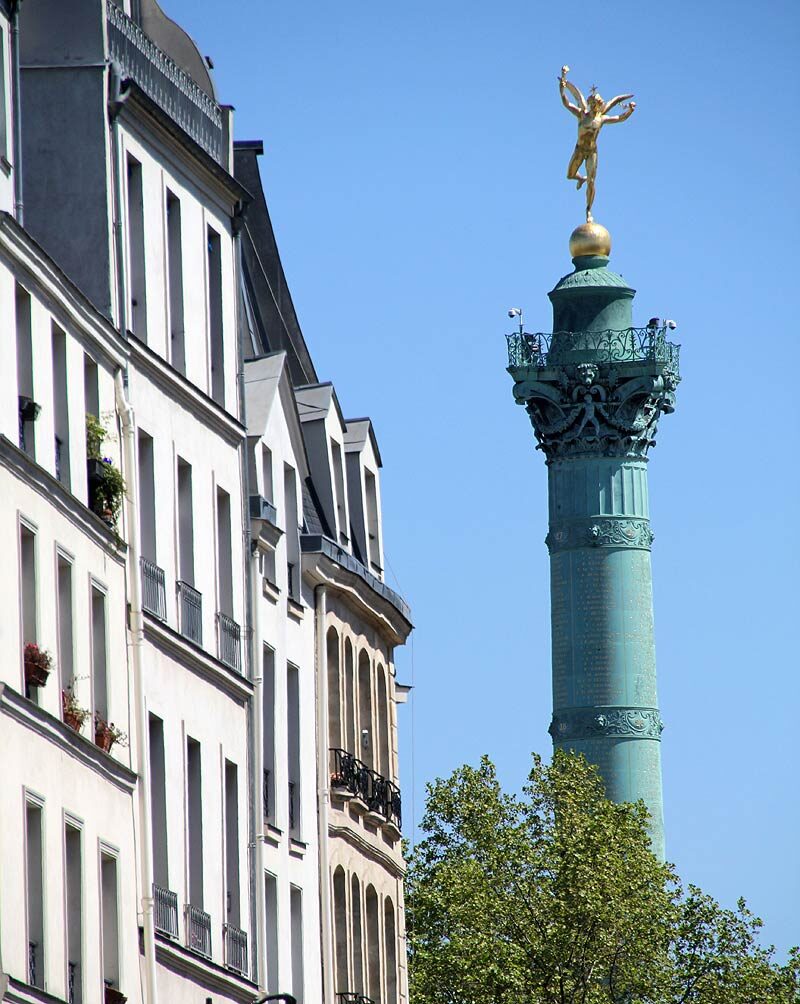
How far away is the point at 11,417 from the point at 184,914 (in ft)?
29.0

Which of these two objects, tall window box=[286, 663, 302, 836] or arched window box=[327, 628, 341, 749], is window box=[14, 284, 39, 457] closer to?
tall window box=[286, 663, 302, 836]

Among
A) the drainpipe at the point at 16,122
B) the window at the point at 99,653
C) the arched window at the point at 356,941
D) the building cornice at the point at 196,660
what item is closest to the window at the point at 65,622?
the window at the point at 99,653

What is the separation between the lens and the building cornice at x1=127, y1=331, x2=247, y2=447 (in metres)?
41.3

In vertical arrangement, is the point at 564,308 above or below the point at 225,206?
above

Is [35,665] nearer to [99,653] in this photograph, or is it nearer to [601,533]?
[99,653]

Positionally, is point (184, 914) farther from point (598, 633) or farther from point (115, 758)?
point (598, 633)

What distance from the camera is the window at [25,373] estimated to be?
35.5 meters

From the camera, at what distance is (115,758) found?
37.6 metres

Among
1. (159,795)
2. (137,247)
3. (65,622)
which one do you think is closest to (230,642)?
(159,795)

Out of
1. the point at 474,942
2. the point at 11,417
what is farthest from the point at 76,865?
the point at 474,942

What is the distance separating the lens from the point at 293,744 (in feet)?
159

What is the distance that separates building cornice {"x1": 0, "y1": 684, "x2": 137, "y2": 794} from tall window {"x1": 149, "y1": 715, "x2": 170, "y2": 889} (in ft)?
6.98

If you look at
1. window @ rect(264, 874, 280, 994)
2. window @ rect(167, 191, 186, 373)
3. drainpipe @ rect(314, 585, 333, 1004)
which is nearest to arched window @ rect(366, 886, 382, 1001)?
drainpipe @ rect(314, 585, 333, 1004)

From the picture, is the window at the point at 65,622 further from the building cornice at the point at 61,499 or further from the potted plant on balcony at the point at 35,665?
the potted plant on balcony at the point at 35,665
